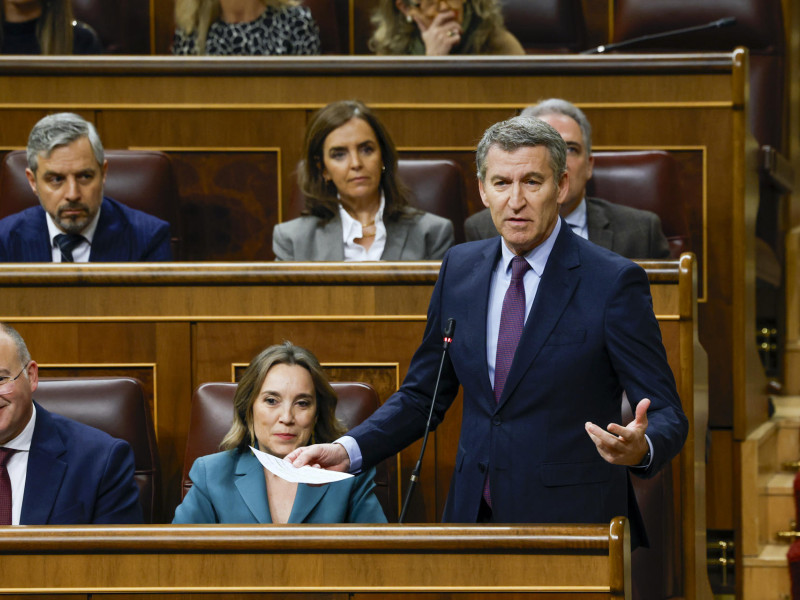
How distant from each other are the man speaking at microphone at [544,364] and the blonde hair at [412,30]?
3.04ft

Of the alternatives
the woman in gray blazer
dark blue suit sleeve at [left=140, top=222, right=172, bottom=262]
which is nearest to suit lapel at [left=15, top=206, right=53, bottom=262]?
dark blue suit sleeve at [left=140, top=222, right=172, bottom=262]

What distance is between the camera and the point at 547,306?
89 cm

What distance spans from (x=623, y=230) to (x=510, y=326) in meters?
0.57

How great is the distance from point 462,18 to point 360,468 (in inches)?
40.4

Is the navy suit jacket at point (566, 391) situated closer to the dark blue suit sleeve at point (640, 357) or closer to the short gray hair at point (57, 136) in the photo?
the dark blue suit sleeve at point (640, 357)

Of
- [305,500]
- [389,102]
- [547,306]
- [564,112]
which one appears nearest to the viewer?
[547,306]

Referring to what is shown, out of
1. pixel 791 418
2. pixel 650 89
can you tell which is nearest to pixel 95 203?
pixel 650 89

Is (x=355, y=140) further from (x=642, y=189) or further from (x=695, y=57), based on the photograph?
(x=695, y=57)

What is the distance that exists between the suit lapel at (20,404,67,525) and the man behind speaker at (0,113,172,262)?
0.39 m

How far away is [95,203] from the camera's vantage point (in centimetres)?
144

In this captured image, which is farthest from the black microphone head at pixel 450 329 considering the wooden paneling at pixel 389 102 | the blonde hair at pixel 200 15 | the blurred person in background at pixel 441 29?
the blonde hair at pixel 200 15

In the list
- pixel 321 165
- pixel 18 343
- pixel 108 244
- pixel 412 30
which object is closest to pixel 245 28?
pixel 412 30

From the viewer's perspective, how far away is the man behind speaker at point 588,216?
1.41 metres

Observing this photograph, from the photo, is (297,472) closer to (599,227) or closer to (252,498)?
(252,498)
